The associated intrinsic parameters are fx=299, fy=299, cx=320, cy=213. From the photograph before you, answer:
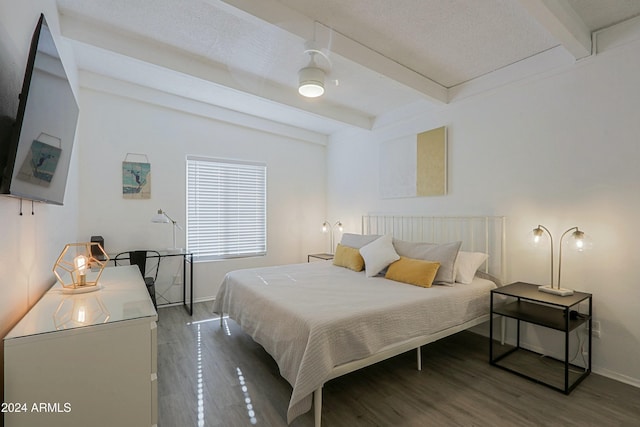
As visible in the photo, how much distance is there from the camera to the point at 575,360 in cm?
257

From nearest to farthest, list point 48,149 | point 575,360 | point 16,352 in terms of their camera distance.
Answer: point 16,352, point 48,149, point 575,360

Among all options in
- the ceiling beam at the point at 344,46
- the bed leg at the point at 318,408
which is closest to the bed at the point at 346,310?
the bed leg at the point at 318,408

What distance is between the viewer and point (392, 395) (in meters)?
2.15

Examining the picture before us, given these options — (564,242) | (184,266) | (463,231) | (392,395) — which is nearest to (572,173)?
(564,242)

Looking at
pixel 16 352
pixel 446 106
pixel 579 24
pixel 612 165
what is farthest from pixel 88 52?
pixel 612 165

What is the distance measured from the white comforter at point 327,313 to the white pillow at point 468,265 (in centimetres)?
10

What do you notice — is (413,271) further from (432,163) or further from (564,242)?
(432,163)

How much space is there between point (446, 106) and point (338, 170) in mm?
2176

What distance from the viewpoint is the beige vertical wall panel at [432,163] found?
11.7 ft

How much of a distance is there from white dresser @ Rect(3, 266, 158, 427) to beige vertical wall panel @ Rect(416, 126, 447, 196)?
3.23m

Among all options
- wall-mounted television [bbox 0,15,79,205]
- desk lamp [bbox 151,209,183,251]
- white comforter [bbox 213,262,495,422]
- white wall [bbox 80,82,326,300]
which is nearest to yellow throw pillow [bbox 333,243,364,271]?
white comforter [bbox 213,262,495,422]

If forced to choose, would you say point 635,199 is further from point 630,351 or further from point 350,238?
point 350,238

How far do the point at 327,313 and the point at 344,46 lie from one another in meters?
2.15

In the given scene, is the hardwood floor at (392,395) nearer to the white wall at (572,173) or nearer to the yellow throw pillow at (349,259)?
the white wall at (572,173)
